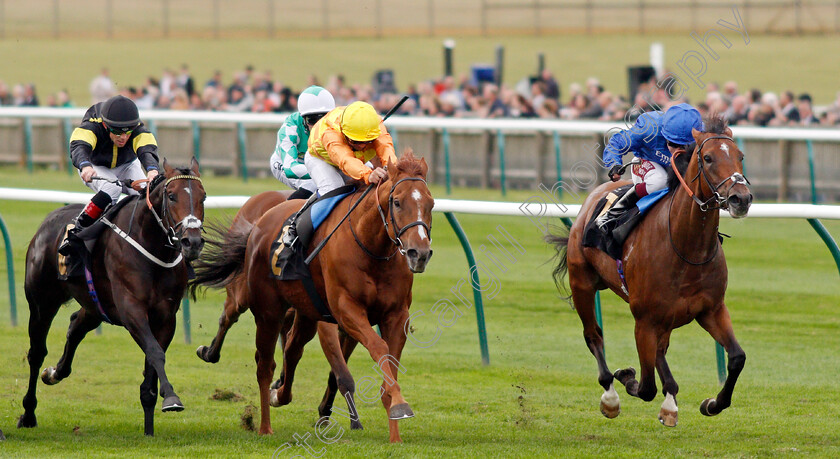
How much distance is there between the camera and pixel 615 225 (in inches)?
273

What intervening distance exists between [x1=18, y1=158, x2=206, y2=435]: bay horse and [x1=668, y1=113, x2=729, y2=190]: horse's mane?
2.57m

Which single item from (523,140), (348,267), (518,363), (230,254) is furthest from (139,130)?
(523,140)

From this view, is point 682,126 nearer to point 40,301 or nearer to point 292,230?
point 292,230

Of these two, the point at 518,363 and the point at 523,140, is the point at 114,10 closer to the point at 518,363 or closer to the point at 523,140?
the point at 523,140

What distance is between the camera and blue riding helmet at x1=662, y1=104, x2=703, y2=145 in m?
6.50

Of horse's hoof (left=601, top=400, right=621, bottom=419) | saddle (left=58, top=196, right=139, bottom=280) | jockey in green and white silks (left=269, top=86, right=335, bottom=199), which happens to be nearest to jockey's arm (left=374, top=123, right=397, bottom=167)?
jockey in green and white silks (left=269, top=86, right=335, bottom=199)

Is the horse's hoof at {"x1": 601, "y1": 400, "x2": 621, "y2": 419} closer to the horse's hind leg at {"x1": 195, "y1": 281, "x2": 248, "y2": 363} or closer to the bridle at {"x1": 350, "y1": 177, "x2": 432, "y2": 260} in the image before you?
the bridle at {"x1": 350, "y1": 177, "x2": 432, "y2": 260}

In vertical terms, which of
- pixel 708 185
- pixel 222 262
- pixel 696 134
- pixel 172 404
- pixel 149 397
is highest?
pixel 696 134

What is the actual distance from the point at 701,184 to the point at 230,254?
2.98 m

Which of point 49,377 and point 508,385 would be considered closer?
point 49,377

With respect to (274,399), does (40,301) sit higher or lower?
higher

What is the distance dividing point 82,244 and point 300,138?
67.3 inches

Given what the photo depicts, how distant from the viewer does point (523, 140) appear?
660 inches

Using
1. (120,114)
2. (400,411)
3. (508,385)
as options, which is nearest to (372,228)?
(400,411)
